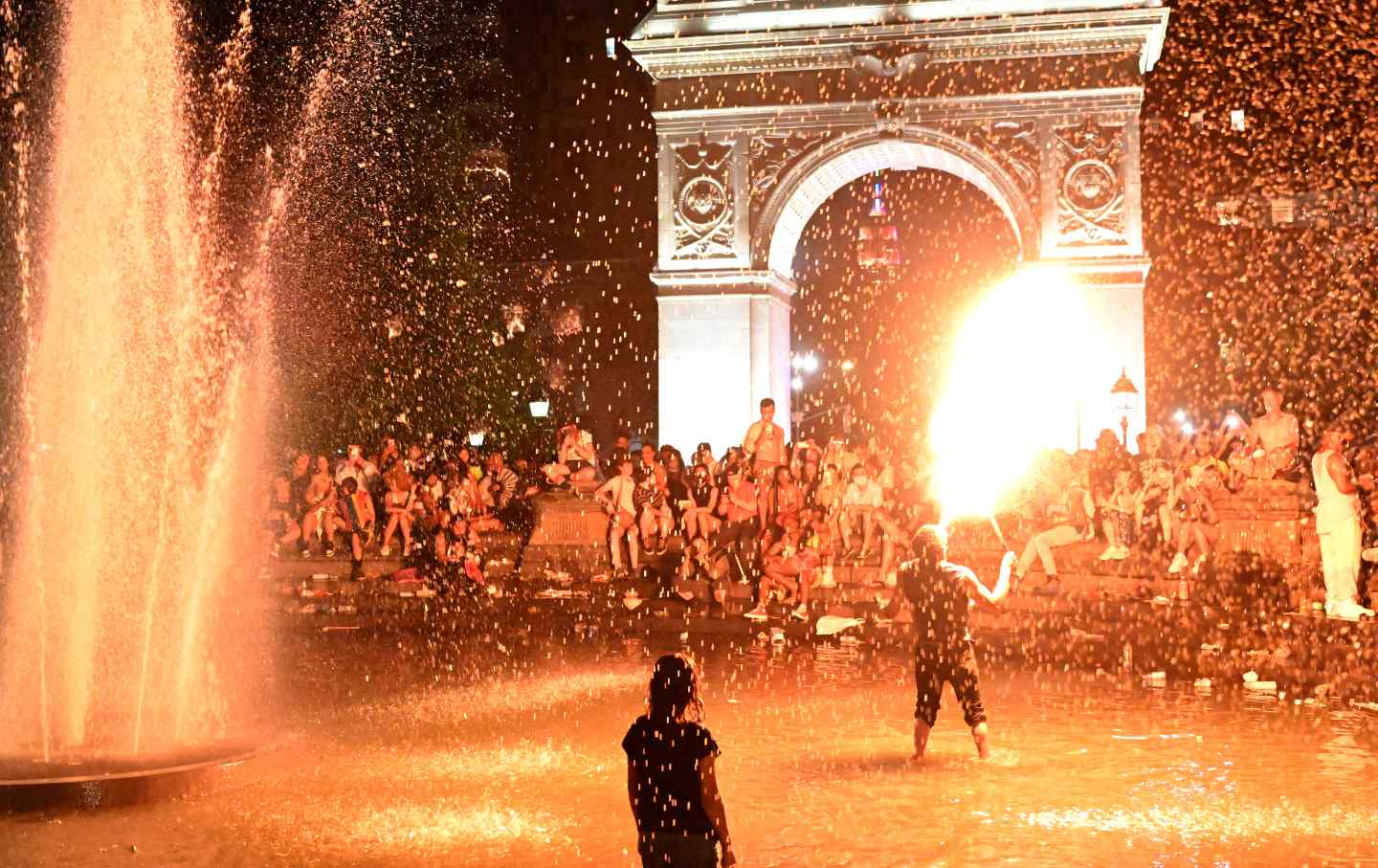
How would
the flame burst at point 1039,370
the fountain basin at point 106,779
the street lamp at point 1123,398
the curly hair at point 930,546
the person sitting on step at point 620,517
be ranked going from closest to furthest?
1. the fountain basin at point 106,779
2. the curly hair at point 930,546
3. the person sitting on step at point 620,517
4. the street lamp at point 1123,398
5. the flame burst at point 1039,370

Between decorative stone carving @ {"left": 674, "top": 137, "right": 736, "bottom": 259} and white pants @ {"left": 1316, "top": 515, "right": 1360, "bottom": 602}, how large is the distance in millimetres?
15029

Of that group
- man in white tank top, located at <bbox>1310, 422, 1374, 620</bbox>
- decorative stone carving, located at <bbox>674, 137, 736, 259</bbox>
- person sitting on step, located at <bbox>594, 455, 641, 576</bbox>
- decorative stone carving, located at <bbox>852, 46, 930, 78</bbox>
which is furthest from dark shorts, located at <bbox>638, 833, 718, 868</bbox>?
decorative stone carving, located at <bbox>852, 46, 930, 78</bbox>

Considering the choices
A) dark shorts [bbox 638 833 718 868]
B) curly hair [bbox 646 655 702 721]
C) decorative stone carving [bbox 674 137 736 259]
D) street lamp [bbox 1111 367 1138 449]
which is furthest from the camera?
decorative stone carving [bbox 674 137 736 259]

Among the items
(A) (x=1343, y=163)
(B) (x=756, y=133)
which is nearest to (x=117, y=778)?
(B) (x=756, y=133)

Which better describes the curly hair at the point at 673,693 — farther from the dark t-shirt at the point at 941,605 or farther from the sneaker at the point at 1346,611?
the sneaker at the point at 1346,611

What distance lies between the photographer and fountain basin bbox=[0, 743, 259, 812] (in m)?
7.83

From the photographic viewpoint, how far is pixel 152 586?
10398mm

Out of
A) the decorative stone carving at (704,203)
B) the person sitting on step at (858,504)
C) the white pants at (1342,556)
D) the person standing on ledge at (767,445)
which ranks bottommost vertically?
the white pants at (1342,556)

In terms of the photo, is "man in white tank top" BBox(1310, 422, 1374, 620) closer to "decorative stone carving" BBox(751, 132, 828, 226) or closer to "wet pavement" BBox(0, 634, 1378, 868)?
"wet pavement" BBox(0, 634, 1378, 868)

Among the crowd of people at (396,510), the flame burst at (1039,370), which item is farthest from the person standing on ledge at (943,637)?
the flame burst at (1039,370)

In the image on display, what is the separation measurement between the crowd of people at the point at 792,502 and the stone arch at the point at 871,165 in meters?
7.46

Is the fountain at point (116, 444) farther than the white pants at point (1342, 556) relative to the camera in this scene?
No

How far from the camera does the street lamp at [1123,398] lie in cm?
2441

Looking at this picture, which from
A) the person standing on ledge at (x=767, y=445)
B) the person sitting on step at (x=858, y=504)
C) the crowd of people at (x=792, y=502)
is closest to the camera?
the crowd of people at (x=792, y=502)
